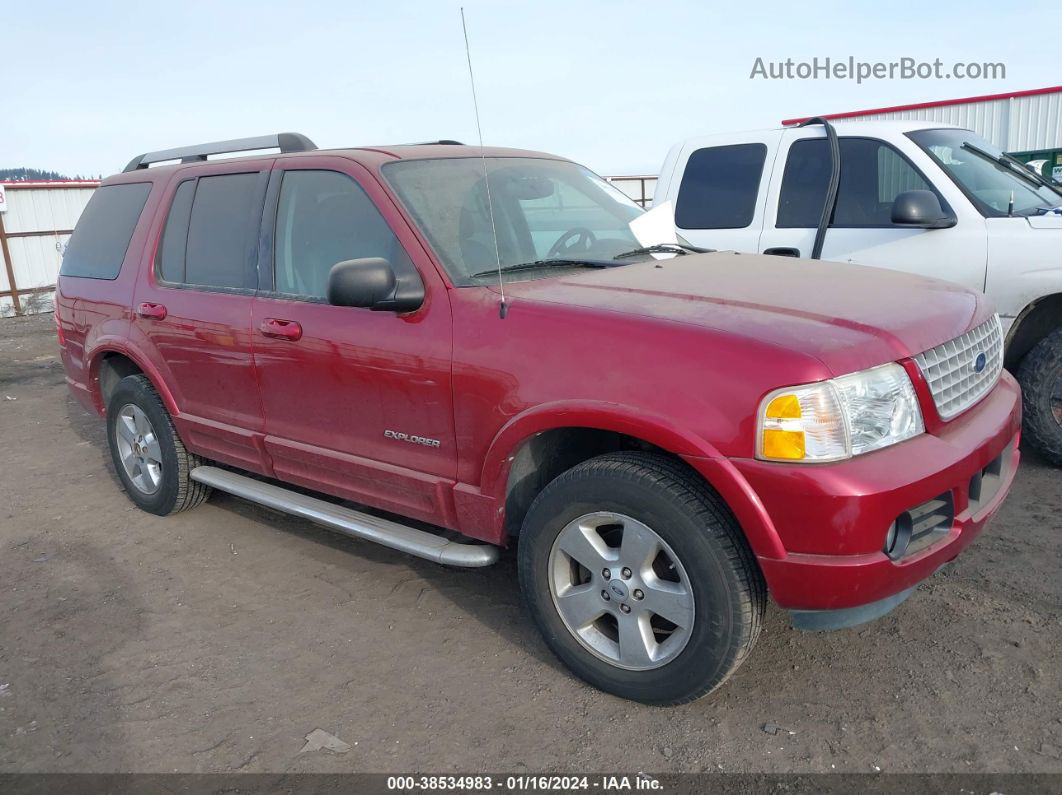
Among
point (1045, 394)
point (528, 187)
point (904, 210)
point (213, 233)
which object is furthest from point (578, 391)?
point (1045, 394)

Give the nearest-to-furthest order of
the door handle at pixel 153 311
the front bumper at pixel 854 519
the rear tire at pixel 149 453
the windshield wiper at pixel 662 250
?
the front bumper at pixel 854 519, the windshield wiper at pixel 662 250, the door handle at pixel 153 311, the rear tire at pixel 149 453

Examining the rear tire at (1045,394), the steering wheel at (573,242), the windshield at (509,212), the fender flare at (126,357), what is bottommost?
the rear tire at (1045,394)

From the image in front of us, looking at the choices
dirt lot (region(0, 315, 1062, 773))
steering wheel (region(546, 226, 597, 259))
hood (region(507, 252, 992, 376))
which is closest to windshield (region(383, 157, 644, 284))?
steering wheel (region(546, 226, 597, 259))

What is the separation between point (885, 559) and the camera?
99.2 inches

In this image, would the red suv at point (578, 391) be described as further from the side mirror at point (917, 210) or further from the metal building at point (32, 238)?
the metal building at point (32, 238)

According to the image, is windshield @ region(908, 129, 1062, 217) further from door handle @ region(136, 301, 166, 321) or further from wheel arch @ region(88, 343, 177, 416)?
wheel arch @ region(88, 343, 177, 416)

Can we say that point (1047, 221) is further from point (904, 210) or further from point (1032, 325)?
point (904, 210)

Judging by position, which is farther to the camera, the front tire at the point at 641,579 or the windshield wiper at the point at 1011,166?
the windshield wiper at the point at 1011,166

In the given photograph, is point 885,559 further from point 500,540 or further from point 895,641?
point 500,540

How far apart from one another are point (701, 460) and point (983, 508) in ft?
3.45

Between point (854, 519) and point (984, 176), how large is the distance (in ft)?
12.6

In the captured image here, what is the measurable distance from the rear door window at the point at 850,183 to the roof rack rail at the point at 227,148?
3.10m

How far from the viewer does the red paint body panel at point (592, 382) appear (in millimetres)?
2523

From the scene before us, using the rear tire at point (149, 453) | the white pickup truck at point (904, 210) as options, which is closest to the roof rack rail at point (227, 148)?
the rear tire at point (149, 453)
